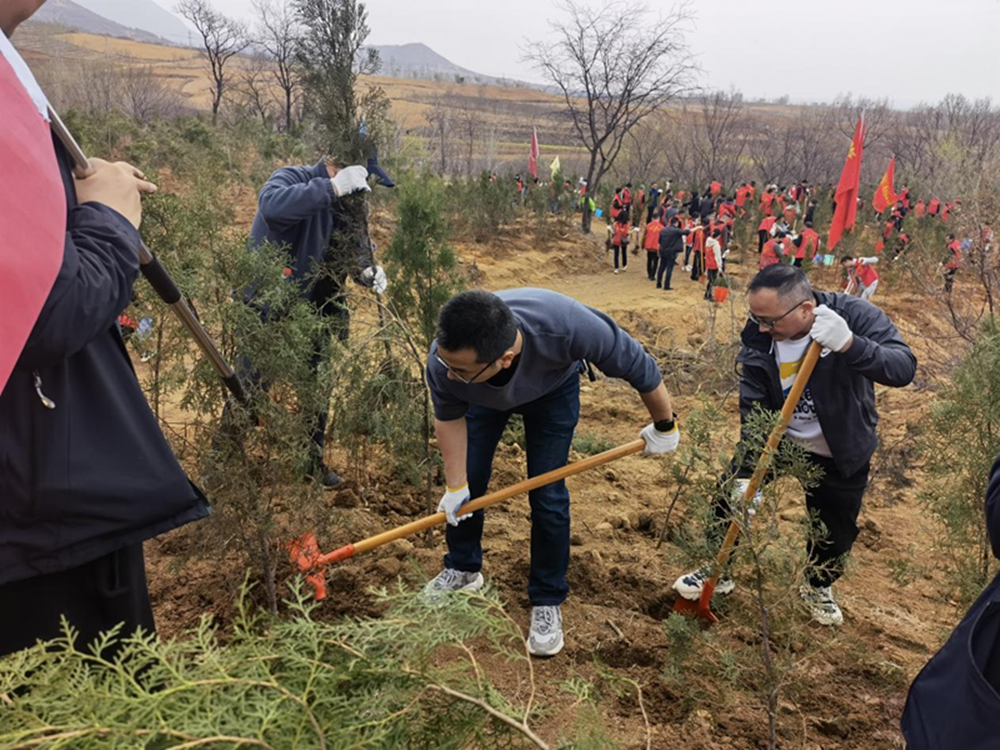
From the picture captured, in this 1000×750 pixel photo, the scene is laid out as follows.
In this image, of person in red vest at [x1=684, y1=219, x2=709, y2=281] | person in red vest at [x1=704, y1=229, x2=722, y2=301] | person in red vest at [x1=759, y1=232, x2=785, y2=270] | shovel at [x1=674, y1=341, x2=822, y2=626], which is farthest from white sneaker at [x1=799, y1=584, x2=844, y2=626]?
person in red vest at [x1=684, y1=219, x2=709, y2=281]

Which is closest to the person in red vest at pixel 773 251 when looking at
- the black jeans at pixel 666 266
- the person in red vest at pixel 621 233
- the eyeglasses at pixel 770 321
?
the black jeans at pixel 666 266

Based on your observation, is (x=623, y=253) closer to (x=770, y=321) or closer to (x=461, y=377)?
(x=770, y=321)

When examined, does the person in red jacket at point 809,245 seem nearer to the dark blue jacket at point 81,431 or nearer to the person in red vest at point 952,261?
the person in red vest at point 952,261

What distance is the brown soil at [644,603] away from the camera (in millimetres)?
2451

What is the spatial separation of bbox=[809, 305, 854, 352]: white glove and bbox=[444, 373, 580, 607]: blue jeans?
3.20 ft

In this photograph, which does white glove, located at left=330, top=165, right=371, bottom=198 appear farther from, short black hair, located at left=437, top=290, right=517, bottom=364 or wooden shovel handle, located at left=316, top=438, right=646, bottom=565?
wooden shovel handle, located at left=316, top=438, right=646, bottom=565

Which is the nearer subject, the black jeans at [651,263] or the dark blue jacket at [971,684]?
the dark blue jacket at [971,684]

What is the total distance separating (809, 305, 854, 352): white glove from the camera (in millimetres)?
2553

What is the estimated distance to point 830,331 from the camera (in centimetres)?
255

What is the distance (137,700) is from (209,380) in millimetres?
1728

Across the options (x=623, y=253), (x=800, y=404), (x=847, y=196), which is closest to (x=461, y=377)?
(x=800, y=404)

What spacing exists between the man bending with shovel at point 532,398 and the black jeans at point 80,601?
1.08 metres

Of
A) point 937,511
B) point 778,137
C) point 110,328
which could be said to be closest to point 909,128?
point 778,137

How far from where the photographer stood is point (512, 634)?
1.06 metres
